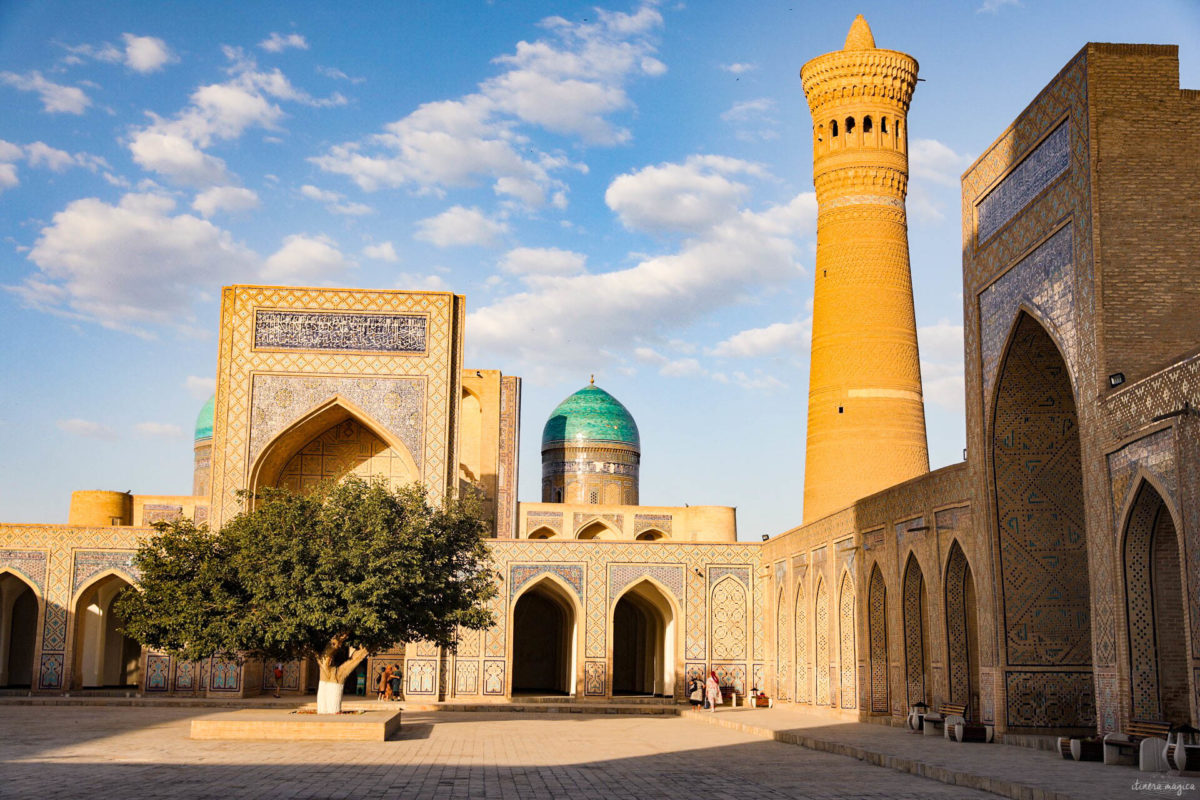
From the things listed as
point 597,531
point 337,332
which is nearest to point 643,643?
point 597,531

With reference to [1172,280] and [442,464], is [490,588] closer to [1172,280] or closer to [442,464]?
[442,464]

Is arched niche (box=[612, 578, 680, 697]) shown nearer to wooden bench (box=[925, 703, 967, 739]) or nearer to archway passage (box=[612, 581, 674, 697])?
archway passage (box=[612, 581, 674, 697])

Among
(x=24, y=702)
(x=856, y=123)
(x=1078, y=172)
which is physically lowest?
(x=24, y=702)

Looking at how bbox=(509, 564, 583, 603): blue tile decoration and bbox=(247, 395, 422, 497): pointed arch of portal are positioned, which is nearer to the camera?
bbox=(509, 564, 583, 603): blue tile decoration

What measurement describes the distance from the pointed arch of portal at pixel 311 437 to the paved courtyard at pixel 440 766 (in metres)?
6.72

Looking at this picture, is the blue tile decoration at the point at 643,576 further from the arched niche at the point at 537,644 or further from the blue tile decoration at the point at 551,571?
the arched niche at the point at 537,644

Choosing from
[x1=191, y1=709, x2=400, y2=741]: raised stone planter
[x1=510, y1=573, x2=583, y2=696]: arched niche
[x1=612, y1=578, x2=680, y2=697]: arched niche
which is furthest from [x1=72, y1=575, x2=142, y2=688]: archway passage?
[x1=191, y1=709, x2=400, y2=741]: raised stone planter

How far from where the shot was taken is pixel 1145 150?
10.2 m

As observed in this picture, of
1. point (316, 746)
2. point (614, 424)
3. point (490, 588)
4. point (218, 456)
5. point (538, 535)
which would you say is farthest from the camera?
point (614, 424)

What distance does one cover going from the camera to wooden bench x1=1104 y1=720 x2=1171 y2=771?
8.62 m

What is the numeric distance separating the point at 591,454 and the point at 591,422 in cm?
85

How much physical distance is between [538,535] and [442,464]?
7.62 meters

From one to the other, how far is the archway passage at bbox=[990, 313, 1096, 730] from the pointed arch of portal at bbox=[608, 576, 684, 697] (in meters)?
9.15

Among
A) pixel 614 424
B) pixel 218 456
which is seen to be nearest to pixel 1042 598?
pixel 218 456
